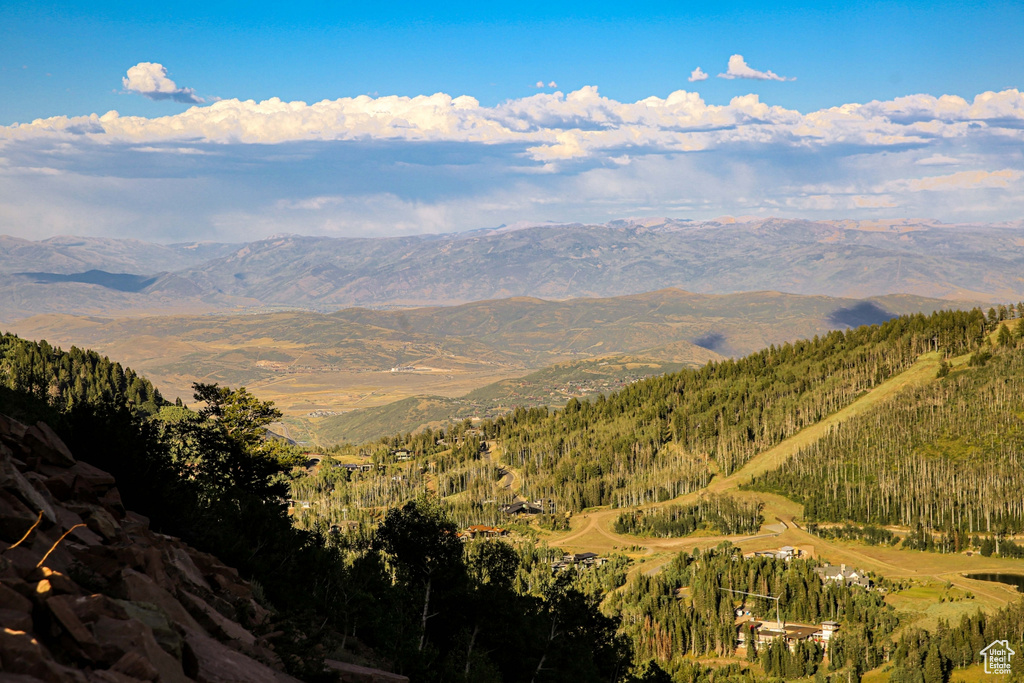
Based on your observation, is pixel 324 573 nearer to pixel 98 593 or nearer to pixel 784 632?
pixel 98 593

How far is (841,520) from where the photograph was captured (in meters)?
194

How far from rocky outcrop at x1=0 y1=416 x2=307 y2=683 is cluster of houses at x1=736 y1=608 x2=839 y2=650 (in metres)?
117

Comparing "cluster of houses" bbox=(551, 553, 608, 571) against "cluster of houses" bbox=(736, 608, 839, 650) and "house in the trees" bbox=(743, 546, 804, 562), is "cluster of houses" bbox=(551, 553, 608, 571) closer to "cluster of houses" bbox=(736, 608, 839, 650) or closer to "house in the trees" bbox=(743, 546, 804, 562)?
"house in the trees" bbox=(743, 546, 804, 562)

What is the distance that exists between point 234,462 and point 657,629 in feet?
313

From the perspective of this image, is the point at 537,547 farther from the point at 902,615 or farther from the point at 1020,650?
the point at 1020,650

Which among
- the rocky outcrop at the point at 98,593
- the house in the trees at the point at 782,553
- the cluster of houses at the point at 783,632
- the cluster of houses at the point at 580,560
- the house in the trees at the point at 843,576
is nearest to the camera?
the rocky outcrop at the point at 98,593

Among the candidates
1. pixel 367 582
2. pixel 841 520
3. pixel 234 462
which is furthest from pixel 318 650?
pixel 841 520

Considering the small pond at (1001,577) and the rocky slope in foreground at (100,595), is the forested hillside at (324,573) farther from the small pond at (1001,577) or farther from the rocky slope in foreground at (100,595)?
the small pond at (1001,577)

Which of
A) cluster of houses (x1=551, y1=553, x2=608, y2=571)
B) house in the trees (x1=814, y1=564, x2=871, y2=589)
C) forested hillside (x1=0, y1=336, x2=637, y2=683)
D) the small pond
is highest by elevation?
forested hillside (x1=0, y1=336, x2=637, y2=683)

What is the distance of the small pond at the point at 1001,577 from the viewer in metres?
153

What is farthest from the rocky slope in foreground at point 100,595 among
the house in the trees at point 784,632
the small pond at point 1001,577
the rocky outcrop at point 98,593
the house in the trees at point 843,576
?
the small pond at point 1001,577

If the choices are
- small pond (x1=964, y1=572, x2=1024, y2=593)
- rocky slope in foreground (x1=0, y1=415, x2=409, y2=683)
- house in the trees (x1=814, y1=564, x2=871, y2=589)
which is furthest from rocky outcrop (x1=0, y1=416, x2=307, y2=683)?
small pond (x1=964, y1=572, x2=1024, y2=593)
